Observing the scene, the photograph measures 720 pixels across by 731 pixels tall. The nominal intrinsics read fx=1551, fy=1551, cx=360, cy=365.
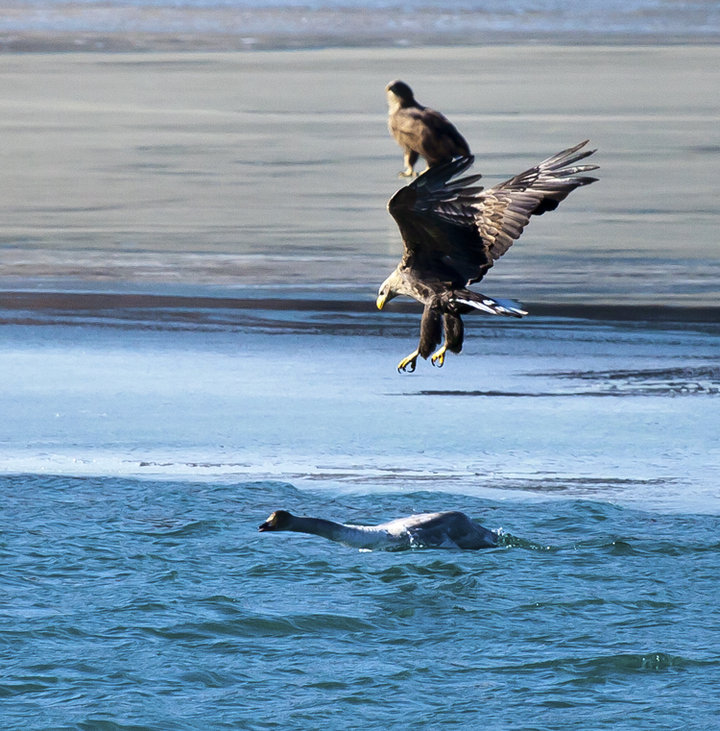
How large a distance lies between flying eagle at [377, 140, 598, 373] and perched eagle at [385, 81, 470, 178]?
16.1 feet

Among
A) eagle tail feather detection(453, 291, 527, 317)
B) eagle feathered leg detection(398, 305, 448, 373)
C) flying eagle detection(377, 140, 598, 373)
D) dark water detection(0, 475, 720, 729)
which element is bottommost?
dark water detection(0, 475, 720, 729)

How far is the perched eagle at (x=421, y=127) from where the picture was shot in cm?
1159

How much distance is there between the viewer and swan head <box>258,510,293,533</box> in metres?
6.08

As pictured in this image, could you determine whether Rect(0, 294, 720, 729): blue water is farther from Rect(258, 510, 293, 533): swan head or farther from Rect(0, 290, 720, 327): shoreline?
Rect(258, 510, 293, 533): swan head

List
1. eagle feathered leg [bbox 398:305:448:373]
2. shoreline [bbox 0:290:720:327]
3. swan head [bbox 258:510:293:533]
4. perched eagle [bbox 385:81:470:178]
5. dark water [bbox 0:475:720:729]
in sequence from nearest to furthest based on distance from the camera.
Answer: dark water [bbox 0:475:720:729], swan head [bbox 258:510:293:533], eagle feathered leg [bbox 398:305:448:373], shoreline [bbox 0:290:720:327], perched eagle [bbox 385:81:470:178]

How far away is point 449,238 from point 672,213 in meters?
6.53

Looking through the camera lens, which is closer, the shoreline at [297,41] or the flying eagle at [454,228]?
the flying eagle at [454,228]

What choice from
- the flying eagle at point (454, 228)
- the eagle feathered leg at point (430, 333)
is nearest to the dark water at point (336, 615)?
the eagle feathered leg at point (430, 333)

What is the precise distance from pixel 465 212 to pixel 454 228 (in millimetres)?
78

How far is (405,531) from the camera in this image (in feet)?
20.4

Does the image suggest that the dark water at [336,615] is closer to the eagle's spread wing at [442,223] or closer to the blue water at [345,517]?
the blue water at [345,517]

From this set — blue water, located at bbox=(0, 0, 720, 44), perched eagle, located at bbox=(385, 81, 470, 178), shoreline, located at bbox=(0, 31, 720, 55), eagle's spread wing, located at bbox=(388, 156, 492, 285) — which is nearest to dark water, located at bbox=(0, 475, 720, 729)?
eagle's spread wing, located at bbox=(388, 156, 492, 285)

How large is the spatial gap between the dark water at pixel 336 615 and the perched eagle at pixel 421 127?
5147mm

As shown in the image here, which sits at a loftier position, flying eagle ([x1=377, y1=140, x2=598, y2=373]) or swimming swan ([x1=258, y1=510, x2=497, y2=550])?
flying eagle ([x1=377, y1=140, x2=598, y2=373])
